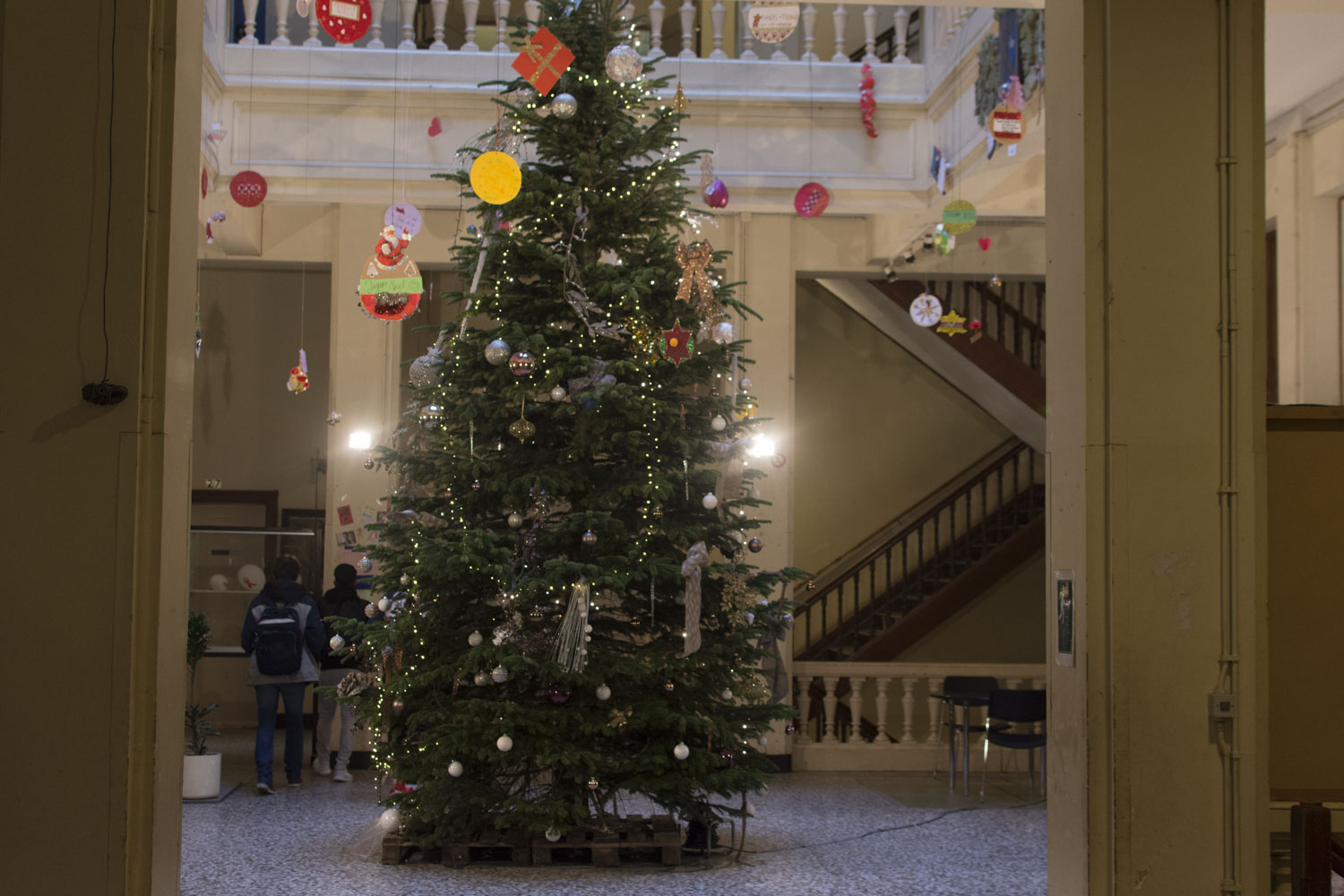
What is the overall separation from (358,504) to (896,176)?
5211mm

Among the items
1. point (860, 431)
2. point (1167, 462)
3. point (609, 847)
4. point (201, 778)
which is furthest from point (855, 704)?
point (1167, 462)

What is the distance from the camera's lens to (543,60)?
6.69m

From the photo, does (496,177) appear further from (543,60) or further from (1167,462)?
(1167,462)

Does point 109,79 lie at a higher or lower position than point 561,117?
lower

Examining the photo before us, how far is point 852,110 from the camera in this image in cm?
1034

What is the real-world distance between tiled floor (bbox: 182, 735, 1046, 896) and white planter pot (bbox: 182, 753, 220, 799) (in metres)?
0.18

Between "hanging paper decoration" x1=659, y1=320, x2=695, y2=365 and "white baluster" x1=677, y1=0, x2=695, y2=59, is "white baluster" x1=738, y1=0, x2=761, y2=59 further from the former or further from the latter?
"hanging paper decoration" x1=659, y1=320, x2=695, y2=365

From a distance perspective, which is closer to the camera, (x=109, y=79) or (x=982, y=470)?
(x=109, y=79)

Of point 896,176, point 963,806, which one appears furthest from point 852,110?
point 963,806

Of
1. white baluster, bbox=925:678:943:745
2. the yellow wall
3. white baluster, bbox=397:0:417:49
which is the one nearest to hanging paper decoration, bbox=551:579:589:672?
white baluster, bbox=925:678:943:745

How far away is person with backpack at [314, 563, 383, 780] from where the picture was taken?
9.63m

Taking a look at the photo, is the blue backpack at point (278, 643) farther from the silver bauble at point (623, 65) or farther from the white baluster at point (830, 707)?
the silver bauble at point (623, 65)

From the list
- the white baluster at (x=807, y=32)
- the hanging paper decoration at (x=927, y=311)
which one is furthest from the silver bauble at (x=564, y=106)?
the hanging paper decoration at (x=927, y=311)

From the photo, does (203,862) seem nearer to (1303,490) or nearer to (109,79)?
(109,79)
